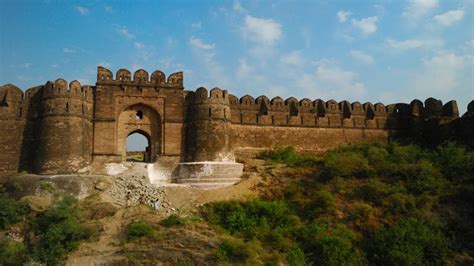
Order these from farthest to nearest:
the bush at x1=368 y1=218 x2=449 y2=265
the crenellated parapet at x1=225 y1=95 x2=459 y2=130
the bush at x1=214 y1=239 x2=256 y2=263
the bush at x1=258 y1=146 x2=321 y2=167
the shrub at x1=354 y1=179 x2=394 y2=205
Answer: the crenellated parapet at x1=225 y1=95 x2=459 y2=130
the bush at x1=258 y1=146 x2=321 y2=167
the shrub at x1=354 y1=179 x2=394 y2=205
the bush at x1=368 y1=218 x2=449 y2=265
the bush at x1=214 y1=239 x2=256 y2=263

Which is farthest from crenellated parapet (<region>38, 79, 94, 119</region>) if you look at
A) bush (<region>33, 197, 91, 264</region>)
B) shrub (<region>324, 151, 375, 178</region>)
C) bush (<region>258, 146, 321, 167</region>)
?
shrub (<region>324, 151, 375, 178</region>)

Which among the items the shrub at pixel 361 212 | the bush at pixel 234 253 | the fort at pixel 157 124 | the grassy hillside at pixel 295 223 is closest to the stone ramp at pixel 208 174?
the fort at pixel 157 124

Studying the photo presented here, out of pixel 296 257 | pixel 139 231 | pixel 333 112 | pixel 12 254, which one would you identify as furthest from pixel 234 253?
pixel 333 112

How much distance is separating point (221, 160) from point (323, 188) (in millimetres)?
4314

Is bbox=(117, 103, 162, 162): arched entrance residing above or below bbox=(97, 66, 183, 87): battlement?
below

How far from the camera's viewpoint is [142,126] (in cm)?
1898

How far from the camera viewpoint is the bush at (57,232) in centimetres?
1268

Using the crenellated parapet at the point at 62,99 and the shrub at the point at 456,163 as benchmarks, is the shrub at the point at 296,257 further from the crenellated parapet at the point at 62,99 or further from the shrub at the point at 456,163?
the crenellated parapet at the point at 62,99

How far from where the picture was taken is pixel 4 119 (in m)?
17.8

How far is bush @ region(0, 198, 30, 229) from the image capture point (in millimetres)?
13992

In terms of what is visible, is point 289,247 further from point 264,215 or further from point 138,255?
point 138,255

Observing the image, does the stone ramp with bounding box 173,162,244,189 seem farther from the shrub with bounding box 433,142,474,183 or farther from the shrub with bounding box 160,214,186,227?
the shrub with bounding box 433,142,474,183

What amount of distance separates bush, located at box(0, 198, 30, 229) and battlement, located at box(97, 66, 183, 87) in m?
5.90

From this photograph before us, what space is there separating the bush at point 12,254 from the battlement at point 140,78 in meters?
7.47
